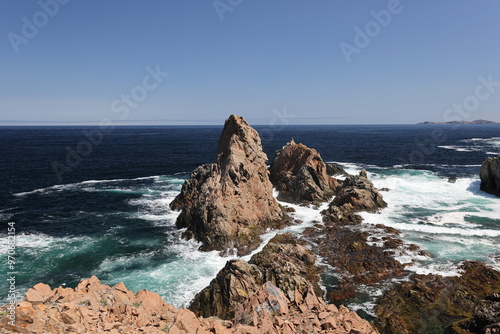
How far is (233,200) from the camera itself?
37781 millimetres

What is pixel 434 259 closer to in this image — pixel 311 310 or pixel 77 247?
pixel 311 310

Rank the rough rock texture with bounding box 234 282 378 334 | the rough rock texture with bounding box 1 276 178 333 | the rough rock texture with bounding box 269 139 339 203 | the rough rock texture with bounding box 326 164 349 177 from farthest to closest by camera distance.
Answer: the rough rock texture with bounding box 326 164 349 177
the rough rock texture with bounding box 269 139 339 203
the rough rock texture with bounding box 234 282 378 334
the rough rock texture with bounding box 1 276 178 333

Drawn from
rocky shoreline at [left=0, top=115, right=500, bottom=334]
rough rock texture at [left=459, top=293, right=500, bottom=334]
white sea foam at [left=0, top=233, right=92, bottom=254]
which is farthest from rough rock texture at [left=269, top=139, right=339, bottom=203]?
white sea foam at [left=0, top=233, right=92, bottom=254]

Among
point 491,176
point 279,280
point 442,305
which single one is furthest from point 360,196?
point 491,176

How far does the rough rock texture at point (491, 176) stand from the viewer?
173 ft

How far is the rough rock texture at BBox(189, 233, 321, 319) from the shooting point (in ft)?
73.5

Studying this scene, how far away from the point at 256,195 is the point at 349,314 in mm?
24779

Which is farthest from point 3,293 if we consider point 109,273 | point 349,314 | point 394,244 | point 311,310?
point 394,244

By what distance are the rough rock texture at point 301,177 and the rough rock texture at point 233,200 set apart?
854 cm

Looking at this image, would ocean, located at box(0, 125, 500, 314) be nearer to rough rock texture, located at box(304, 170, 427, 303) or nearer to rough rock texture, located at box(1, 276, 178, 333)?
rough rock texture, located at box(304, 170, 427, 303)

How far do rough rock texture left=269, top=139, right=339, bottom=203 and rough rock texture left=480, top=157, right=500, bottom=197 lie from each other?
88.7 feet

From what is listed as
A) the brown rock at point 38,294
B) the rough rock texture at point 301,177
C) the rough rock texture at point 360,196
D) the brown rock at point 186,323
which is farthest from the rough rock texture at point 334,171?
the brown rock at point 38,294

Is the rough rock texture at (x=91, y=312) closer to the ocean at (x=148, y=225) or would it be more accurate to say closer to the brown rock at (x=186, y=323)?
the brown rock at (x=186, y=323)

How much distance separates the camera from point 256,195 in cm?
4119
